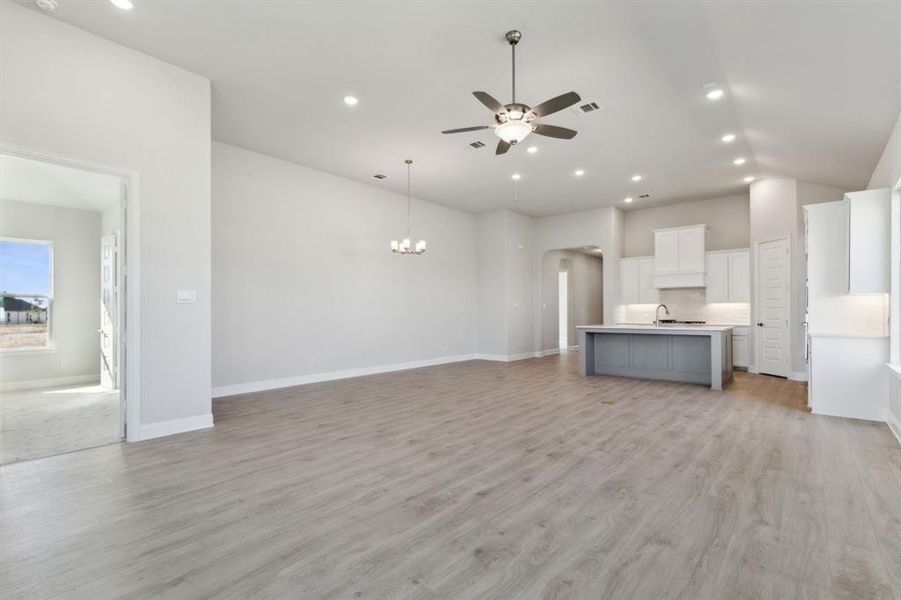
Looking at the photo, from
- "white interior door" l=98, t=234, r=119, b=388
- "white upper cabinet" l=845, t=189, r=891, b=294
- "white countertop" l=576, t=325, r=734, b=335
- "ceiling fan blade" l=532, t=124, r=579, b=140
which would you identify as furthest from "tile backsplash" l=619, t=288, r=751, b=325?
"white interior door" l=98, t=234, r=119, b=388

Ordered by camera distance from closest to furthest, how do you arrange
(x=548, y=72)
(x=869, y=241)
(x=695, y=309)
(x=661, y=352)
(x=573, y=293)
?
(x=548, y=72) < (x=869, y=241) < (x=661, y=352) < (x=695, y=309) < (x=573, y=293)

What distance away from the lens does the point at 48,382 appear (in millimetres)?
6801

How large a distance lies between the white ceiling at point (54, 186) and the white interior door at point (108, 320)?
638mm

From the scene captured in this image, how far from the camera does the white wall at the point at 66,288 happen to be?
6578 mm

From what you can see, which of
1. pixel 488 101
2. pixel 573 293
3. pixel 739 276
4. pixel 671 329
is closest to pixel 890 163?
pixel 671 329

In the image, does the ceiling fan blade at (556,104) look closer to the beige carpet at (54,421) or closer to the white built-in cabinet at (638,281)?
Answer: the beige carpet at (54,421)

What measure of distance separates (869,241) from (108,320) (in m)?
10.2

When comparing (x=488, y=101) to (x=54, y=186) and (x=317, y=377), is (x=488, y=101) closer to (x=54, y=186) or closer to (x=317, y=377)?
(x=317, y=377)

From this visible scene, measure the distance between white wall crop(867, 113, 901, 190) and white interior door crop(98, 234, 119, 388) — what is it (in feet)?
32.0

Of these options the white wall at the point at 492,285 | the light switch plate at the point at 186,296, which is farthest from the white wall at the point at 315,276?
the light switch plate at the point at 186,296

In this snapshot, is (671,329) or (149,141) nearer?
(149,141)

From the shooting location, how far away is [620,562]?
2.04m

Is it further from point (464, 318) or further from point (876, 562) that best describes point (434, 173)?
point (876, 562)

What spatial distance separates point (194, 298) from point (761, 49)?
562 cm
